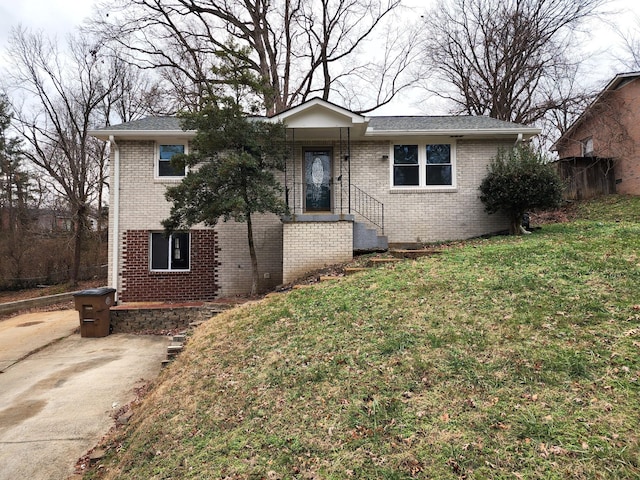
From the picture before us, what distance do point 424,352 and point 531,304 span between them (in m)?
1.76

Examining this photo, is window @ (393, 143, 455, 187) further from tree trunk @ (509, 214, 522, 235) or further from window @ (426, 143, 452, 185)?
tree trunk @ (509, 214, 522, 235)

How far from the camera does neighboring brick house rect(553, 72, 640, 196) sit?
1562 centimetres

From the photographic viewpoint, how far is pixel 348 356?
4234 millimetres

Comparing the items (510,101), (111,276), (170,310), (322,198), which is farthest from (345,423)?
(510,101)

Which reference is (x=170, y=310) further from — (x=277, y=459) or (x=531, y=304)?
(x=531, y=304)

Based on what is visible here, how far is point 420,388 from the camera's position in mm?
3441

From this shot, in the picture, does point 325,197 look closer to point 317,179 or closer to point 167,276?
point 317,179

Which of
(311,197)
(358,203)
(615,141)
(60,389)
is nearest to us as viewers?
(60,389)

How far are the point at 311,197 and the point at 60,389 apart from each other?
7.43 m

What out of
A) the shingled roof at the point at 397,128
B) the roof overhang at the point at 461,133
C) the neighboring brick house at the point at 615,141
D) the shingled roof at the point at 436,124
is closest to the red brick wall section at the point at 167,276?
the shingled roof at the point at 397,128

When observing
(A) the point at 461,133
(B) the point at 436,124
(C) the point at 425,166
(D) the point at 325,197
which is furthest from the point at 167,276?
(A) the point at 461,133

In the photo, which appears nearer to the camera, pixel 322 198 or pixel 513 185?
pixel 513 185

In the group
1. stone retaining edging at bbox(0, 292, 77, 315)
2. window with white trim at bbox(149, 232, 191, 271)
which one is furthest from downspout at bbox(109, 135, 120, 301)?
stone retaining edging at bbox(0, 292, 77, 315)

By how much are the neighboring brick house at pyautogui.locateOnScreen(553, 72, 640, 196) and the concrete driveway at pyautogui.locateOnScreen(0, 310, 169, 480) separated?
58.2 feet
